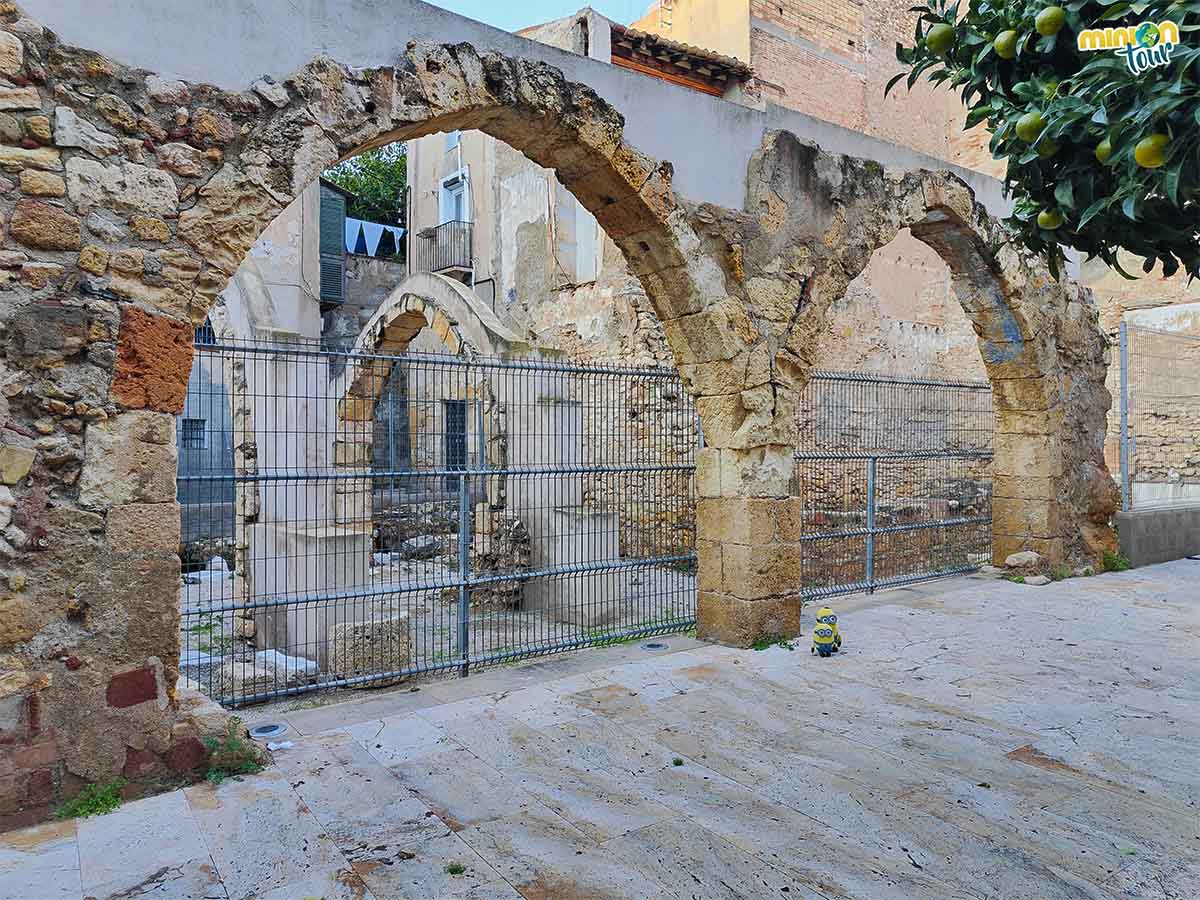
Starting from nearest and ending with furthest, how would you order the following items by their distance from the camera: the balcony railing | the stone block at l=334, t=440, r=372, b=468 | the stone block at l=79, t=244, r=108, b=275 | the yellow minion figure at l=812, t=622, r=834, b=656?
the stone block at l=79, t=244, r=108, b=275 → the yellow minion figure at l=812, t=622, r=834, b=656 → the stone block at l=334, t=440, r=372, b=468 → the balcony railing

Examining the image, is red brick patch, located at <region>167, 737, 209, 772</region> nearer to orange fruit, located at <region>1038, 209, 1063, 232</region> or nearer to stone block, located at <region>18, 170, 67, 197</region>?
stone block, located at <region>18, 170, 67, 197</region>

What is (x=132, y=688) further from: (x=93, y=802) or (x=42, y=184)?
(x=42, y=184)

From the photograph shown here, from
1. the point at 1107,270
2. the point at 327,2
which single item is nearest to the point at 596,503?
the point at 327,2

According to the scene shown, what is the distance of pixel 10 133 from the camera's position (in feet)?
10.2

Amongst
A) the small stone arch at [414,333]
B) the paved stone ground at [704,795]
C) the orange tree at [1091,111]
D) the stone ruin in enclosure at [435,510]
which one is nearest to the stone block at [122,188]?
the stone ruin in enclosure at [435,510]

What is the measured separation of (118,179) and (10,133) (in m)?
0.36

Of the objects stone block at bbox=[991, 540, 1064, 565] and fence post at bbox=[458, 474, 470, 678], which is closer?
fence post at bbox=[458, 474, 470, 678]

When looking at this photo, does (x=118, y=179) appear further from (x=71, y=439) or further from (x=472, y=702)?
(x=472, y=702)

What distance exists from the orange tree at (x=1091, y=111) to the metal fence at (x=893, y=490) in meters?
4.42

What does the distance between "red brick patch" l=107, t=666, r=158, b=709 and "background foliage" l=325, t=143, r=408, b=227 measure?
24.5m

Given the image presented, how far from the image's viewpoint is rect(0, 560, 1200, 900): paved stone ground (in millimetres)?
2631

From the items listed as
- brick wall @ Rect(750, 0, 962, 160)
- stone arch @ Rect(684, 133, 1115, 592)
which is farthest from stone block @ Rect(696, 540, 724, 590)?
brick wall @ Rect(750, 0, 962, 160)

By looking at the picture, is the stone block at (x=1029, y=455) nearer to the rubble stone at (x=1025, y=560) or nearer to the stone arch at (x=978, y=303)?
the stone arch at (x=978, y=303)

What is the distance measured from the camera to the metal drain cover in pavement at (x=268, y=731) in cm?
387
